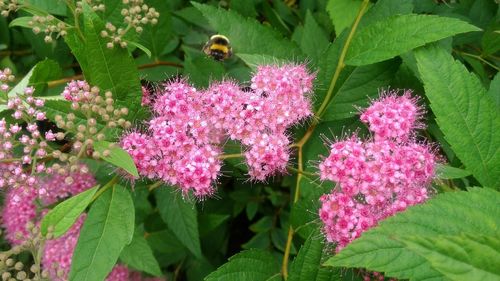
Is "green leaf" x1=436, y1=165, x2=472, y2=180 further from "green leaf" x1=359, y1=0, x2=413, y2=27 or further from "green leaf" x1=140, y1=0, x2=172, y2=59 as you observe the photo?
"green leaf" x1=140, y1=0, x2=172, y2=59

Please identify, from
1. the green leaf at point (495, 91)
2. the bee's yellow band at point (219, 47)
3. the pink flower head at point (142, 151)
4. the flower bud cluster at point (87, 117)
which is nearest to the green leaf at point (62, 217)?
the flower bud cluster at point (87, 117)

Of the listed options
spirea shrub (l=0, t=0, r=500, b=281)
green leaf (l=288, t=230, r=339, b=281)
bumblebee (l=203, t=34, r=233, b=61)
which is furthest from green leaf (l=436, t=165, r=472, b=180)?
bumblebee (l=203, t=34, r=233, b=61)

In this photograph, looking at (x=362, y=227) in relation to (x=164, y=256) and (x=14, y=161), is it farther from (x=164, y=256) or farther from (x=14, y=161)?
(x=164, y=256)

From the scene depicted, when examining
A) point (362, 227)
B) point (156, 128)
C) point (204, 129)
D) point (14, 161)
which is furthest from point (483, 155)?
point (14, 161)

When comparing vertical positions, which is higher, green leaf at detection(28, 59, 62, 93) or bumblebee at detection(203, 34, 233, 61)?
bumblebee at detection(203, 34, 233, 61)

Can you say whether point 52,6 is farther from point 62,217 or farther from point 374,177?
point 374,177

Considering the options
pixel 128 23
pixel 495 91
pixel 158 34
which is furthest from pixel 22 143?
pixel 495 91
